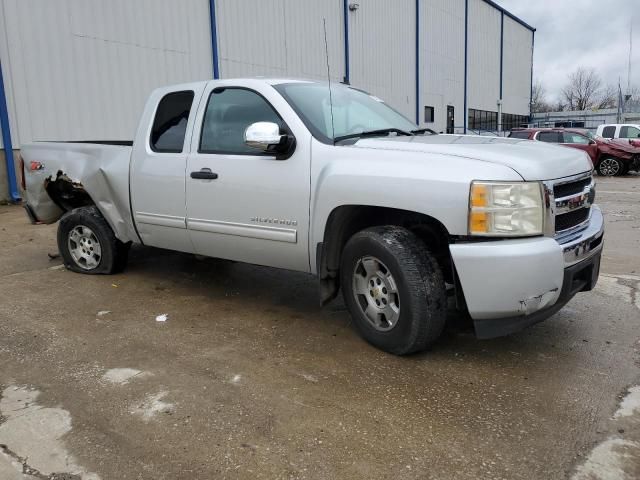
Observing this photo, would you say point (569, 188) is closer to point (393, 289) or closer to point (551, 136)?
point (393, 289)

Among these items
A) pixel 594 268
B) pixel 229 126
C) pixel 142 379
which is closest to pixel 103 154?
pixel 229 126

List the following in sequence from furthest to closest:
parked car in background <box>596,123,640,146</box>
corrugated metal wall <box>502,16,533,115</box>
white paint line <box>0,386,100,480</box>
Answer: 1. corrugated metal wall <box>502,16,533,115</box>
2. parked car in background <box>596,123,640,146</box>
3. white paint line <box>0,386,100,480</box>

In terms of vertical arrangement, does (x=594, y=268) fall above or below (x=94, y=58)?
below

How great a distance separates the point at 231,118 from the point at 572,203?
8.48 ft

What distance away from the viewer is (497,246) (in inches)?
122

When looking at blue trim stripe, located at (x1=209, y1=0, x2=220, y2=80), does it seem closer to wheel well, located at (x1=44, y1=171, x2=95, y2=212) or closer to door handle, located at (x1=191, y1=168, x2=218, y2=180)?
wheel well, located at (x1=44, y1=171, x2=95, y2=212)

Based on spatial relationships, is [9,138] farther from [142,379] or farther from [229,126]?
[142,379]

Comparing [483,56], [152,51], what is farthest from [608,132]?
[483,56]

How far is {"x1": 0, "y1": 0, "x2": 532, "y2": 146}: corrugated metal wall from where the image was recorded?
11531 mm

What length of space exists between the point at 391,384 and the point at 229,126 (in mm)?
2381

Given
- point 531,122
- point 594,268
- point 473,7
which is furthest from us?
point 531,122

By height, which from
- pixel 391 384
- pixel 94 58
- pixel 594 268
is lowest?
pixel 391 384

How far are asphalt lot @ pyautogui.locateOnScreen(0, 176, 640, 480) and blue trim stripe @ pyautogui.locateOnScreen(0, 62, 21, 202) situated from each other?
7.48 metres

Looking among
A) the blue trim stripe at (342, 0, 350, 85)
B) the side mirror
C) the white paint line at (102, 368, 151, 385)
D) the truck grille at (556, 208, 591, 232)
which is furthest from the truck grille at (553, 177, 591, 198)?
the blue trim stripe at (342, 0, 350, 85)
